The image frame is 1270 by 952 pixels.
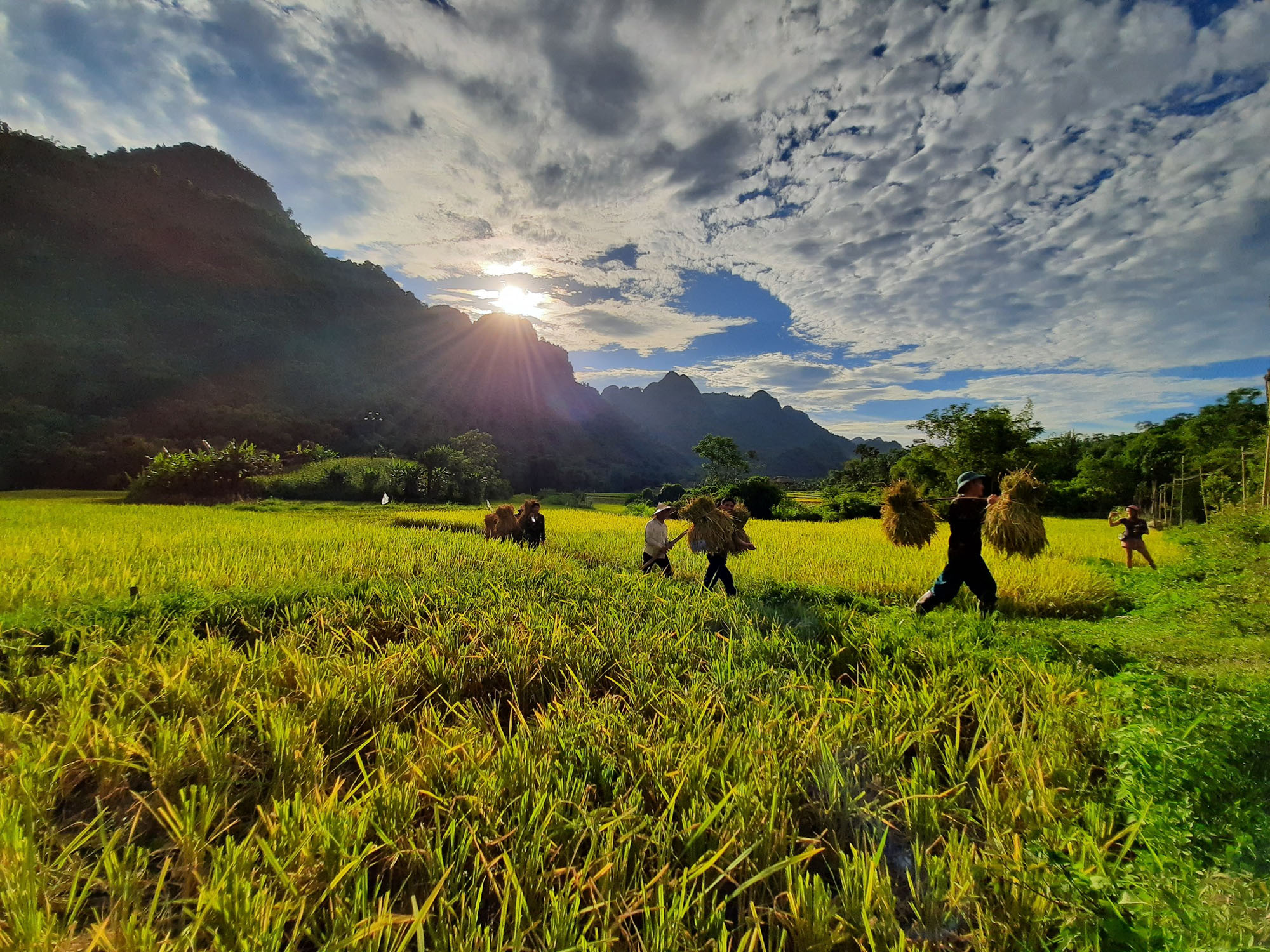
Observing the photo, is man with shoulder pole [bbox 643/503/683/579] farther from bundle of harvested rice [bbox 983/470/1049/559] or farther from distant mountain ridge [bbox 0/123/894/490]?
distant mountain ridge [bbox 0/123/894/490]

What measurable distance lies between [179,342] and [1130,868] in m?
87.8

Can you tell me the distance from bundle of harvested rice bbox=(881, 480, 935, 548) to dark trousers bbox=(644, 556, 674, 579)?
10.4 feet

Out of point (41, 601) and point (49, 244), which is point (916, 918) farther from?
point (49, 244)

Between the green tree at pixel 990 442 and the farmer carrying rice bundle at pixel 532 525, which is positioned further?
the green tree at pixel 990 442

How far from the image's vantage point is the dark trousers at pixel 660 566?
7.41 m

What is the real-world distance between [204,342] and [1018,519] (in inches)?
3411

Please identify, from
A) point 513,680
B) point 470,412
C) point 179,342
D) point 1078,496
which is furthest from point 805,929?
point 179,342

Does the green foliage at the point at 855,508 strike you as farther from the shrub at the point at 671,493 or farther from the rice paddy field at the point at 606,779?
the rice paddy field at the point at 606,779

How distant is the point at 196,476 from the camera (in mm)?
22234

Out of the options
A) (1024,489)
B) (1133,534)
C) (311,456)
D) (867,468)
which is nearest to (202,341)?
(311,456)

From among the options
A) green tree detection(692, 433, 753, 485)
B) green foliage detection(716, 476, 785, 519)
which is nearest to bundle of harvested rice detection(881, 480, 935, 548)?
green foliage detection(716, 476, 785, 519)

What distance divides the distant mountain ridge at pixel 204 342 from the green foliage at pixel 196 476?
12.5 metres

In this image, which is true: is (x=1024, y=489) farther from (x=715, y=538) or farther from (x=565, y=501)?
(x=565, y=501)

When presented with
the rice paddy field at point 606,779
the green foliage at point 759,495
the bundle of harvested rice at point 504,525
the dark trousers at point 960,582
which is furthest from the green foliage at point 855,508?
the rice paddy field at point 606,779
